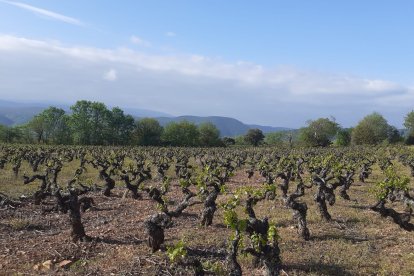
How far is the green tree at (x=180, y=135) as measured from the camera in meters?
127

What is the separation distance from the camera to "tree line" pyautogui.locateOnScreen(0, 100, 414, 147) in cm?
12138

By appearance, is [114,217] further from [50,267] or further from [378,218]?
[378,218]

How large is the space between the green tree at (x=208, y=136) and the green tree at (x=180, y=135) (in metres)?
1.97

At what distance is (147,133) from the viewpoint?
128 m

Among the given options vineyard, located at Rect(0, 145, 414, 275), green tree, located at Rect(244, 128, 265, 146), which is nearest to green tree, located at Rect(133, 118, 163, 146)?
green tree, located at Rect(244, 128, 265, 146)

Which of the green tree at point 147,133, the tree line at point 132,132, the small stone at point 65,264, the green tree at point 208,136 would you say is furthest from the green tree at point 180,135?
the small stone at point 65,264

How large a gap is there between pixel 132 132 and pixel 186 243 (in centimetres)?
11675

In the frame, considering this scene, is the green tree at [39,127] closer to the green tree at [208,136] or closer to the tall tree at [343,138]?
the green tree at [208,136]

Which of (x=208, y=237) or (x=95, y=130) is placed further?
(x=95, y=130)

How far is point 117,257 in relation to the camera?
46.4 feet

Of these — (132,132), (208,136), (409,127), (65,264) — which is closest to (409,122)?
(409,127)

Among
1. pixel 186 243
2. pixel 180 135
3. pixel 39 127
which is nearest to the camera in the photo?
pixel 186 243

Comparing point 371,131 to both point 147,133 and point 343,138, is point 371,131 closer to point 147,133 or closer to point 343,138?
point 343,138

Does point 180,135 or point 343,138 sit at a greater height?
point 343,138
